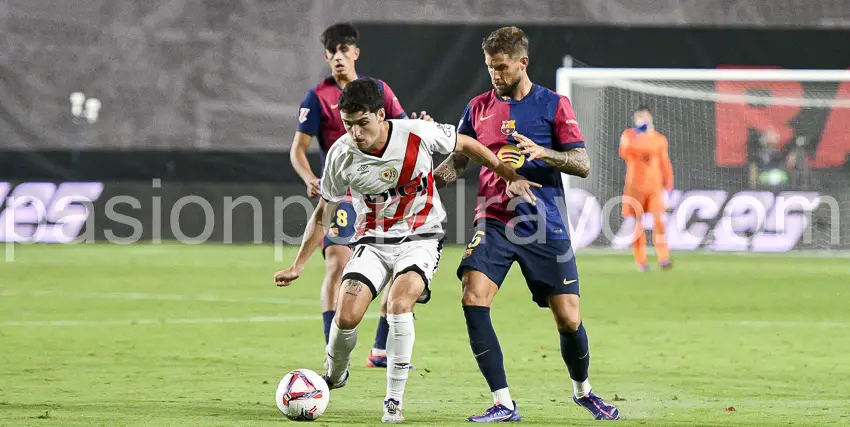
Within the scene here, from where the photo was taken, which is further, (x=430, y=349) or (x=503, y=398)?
(x=430, y=349)

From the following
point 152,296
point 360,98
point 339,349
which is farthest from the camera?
point 152,296

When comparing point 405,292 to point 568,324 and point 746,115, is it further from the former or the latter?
point 746,115

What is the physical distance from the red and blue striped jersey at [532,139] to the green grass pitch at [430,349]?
3.01 ft

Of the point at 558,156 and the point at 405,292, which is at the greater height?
the point at 558,156

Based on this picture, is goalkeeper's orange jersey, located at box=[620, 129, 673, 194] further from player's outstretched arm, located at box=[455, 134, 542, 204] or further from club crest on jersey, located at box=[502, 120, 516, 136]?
player's outstretched arm, located at box=[455, 134, 542, 204]

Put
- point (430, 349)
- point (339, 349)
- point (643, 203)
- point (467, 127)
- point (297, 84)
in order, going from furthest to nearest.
Answer: point (297, 84) → point (643, 203) → point (430, 349) → point (467, 127) → point (339, 349)

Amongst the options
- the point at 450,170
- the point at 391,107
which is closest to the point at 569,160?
the point at 450,170

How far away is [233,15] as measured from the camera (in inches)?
953

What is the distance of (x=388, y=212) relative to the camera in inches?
249

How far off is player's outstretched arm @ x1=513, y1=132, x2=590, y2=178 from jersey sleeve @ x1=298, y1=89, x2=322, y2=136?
233cm

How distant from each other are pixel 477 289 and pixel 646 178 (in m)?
11.3

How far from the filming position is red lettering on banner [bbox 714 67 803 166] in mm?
20266

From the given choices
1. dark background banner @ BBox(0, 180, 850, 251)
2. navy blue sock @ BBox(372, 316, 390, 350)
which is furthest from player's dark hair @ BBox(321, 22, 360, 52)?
dark background banner @ BBox(0, 180, 850, 251)

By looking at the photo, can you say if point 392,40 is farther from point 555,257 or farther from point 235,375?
point 555,257
